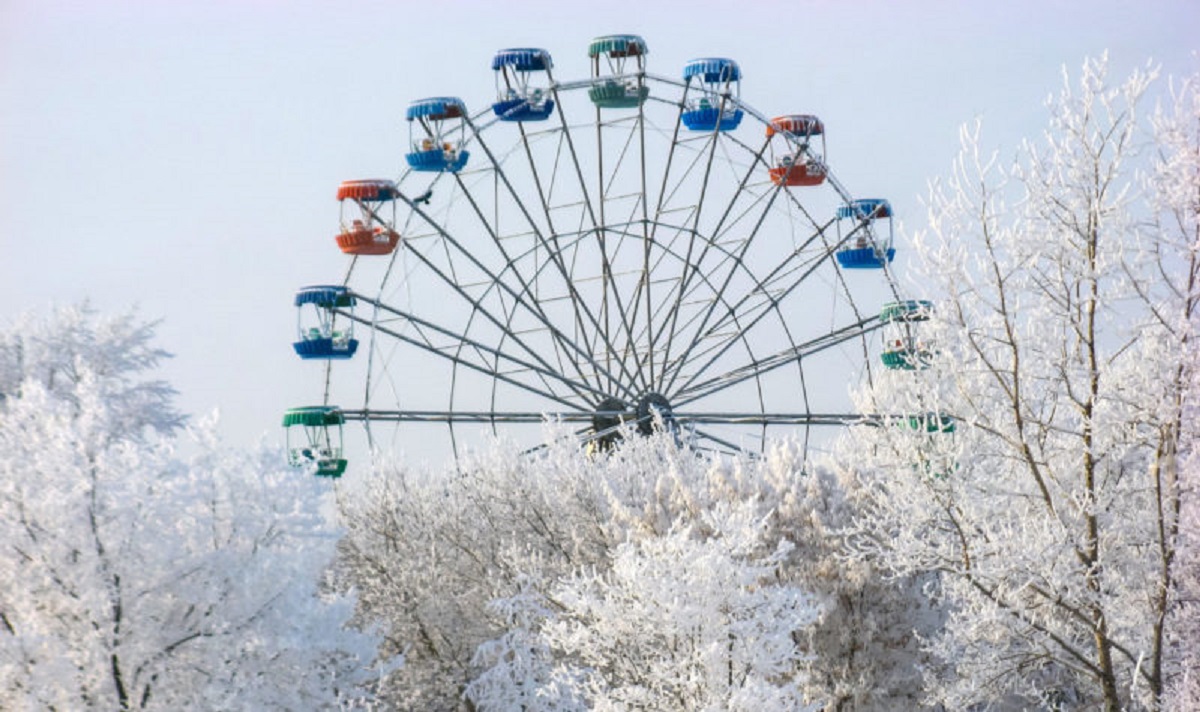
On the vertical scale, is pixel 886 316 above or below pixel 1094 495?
above

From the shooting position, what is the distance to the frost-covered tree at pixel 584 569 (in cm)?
2309

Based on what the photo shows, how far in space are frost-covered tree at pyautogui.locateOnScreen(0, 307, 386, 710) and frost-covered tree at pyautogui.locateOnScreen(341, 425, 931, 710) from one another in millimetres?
3878

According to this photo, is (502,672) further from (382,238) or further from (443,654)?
(382,238)

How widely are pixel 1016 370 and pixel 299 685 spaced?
32.5 feet

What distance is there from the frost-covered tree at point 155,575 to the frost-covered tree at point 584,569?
153 inches

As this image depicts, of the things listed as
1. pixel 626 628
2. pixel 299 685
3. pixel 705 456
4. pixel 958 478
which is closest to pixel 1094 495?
pixel 958 478

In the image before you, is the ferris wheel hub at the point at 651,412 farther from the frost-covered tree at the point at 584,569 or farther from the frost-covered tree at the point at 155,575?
the frost-covered tree at the point at 155,575

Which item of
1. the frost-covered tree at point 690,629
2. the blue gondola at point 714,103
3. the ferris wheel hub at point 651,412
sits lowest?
the frost-covered tree at point 690,629

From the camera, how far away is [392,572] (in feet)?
112

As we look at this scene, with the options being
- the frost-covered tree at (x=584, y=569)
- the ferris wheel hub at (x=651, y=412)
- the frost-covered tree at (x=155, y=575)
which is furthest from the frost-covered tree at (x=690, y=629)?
the ferris wheel hub at (x=651, y=412)

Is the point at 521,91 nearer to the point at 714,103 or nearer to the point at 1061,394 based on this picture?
the point at 714,103

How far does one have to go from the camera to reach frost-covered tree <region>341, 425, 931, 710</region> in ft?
75.8

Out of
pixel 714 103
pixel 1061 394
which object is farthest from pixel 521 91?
pixel 1061 394

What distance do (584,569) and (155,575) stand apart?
271 inches
